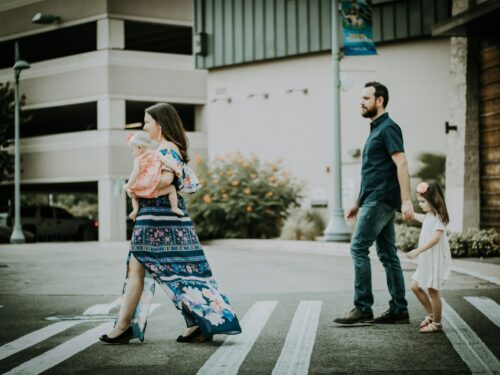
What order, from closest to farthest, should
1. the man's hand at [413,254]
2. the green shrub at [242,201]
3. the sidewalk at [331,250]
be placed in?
the man's hand at [413,254] < the sidewalk at [331,250] < the green shrub at [242,201]

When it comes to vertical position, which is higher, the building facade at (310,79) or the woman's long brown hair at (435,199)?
the building facade at (310,79)

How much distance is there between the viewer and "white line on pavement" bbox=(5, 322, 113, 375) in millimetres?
5867

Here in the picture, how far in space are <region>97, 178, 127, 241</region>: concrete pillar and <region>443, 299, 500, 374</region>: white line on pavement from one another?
25426 mm

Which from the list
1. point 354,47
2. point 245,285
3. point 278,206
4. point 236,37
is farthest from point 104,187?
point 245,285

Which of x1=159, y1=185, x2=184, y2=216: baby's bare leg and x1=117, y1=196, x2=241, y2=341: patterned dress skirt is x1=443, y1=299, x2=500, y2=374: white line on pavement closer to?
x1=117, y1=196, x2=241, y2=341: patterned dress skirt

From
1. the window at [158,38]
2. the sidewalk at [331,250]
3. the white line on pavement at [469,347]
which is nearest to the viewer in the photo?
the white line on pavement at [469,347]

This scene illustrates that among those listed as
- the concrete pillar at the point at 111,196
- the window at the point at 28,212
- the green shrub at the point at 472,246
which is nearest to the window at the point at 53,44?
the concrete pillar at the point at 111,196

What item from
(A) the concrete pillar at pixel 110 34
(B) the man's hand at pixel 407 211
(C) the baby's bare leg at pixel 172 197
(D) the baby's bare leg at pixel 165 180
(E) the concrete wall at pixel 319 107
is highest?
(A) the concrete pillar at pixel 110 34

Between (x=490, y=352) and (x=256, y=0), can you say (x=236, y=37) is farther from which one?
(x=490, y=352)

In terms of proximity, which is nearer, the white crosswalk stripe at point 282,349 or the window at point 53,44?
the white crosswalk stripe at point 282,349

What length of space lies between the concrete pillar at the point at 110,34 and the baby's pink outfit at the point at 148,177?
26742 millimetres

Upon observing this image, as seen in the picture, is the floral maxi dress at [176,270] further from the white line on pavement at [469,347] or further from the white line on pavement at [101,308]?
the white line on pavement at [101,308]

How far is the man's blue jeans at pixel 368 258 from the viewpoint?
7617 millimetres

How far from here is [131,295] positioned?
674 centimetres
